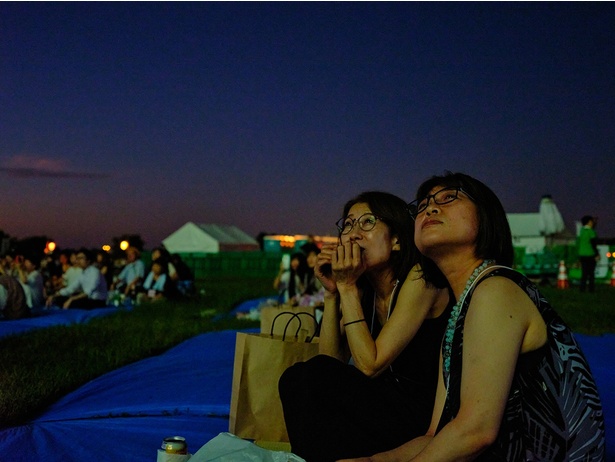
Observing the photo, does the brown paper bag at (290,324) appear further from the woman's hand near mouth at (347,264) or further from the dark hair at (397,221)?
the dark hair at (397,221)

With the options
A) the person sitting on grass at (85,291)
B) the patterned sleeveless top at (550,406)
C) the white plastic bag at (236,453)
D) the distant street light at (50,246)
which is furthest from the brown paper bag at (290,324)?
the distant street light at (50,246)

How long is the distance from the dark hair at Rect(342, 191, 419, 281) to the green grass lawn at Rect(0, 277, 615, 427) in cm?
235

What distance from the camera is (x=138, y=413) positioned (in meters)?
4.11

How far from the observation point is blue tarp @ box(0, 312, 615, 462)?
3.38 metres

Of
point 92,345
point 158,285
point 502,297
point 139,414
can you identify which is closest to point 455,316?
point 502,297

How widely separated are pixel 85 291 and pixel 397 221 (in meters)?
10.7

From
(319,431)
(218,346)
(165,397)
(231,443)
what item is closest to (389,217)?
(319,431)

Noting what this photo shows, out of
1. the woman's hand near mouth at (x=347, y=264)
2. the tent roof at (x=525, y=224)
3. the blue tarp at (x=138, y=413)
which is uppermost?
the woman's hand near mouth at (x=347, y=264)

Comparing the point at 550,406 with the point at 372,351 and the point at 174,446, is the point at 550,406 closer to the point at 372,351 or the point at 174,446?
the point at 372,351

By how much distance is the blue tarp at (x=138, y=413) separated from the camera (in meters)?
3.38

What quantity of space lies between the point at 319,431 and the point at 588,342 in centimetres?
499

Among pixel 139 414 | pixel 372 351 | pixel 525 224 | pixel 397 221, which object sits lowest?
pixel 525 224

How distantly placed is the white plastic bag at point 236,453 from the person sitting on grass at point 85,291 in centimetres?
1079

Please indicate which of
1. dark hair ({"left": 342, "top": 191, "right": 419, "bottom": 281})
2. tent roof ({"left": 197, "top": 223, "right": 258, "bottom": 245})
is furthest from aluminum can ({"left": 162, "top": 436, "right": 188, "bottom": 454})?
tent roof ({"left": 197, "top": 223, "right": 258, "bottom": 245})
